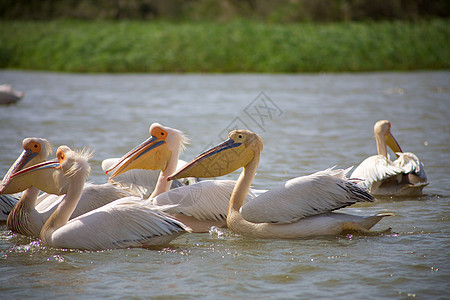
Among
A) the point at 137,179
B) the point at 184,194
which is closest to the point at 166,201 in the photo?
the point at 184,194

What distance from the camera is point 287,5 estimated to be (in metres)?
24.0

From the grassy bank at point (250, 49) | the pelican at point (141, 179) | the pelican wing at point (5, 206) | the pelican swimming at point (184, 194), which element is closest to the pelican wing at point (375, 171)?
the pelican swimming at point (184, 194)

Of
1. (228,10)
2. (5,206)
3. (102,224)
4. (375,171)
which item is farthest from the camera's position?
(228,10)

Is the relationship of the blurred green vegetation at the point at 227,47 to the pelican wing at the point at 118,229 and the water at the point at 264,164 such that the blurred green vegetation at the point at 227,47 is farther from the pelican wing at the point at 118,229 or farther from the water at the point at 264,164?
the pelican wing at the point at 118,229

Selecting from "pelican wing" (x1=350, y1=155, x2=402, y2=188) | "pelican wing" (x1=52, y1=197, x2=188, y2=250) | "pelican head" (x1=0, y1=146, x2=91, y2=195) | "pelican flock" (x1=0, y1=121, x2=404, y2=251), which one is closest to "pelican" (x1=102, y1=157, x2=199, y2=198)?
"pelican flock" (x1=0, y1=121, x2=404, y2=251)

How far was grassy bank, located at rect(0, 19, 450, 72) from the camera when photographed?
16.1 metres

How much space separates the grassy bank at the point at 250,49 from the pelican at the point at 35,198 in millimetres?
12362

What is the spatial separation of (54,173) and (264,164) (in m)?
2.61

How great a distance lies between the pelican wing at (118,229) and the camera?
3373 millimetres

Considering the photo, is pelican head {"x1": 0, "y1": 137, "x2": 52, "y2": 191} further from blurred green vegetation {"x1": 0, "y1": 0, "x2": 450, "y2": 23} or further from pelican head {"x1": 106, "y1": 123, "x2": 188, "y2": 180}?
blurred green vegetation {"x1": 0, "y1": 0, "x2": 450, "y2": 23}

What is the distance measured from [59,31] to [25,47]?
44.4 inches

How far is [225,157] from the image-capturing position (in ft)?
12.6

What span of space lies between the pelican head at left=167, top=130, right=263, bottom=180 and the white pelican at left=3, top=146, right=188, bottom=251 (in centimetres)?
41

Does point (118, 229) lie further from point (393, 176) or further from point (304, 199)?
point (393, 176)
